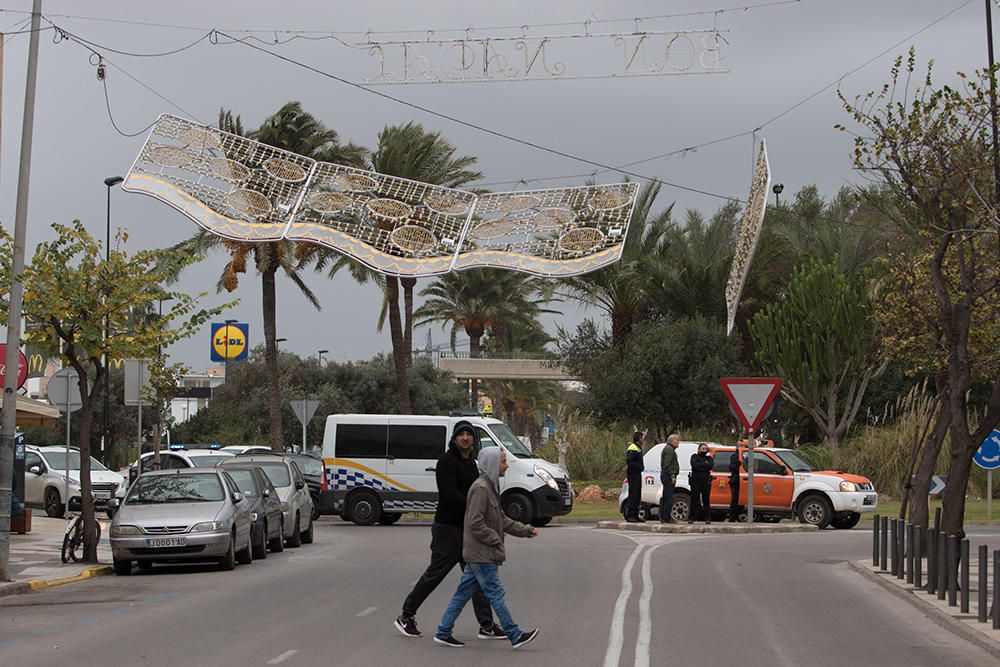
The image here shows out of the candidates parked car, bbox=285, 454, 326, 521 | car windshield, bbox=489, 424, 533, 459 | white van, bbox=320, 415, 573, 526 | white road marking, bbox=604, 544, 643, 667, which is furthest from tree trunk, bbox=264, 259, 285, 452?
white road marking, bbox=604, 544, 643, 667

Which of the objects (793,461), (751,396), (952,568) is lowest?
(952,568)

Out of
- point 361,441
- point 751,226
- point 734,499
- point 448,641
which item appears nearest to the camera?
point 448,641

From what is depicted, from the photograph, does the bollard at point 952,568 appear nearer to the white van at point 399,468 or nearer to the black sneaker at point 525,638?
the black sneaker at point 525,638

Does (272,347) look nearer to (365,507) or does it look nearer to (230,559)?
(365,507)

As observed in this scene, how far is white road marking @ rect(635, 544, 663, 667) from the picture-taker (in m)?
11.2

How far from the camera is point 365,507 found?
3180cm

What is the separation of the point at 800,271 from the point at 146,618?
115 ft

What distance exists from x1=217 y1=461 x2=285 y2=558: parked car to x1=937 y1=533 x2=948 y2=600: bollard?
10.7 meters

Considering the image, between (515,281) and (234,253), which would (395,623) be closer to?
(234,253)

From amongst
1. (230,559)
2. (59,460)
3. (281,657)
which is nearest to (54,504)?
(59,460)

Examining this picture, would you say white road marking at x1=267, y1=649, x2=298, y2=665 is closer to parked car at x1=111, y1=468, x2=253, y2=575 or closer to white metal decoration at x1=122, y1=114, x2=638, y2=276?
parked car at x1=111, y1=468, x2=253, y2=575

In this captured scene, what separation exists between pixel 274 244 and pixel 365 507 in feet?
43.8

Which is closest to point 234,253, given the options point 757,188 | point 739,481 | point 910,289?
point 757,188

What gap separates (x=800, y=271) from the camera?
152 feet
